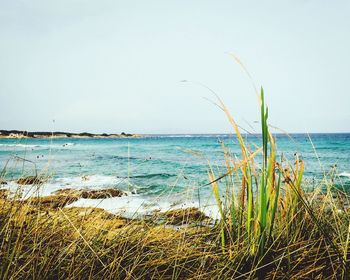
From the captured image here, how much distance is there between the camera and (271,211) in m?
1.40

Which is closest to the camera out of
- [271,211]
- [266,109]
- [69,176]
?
[266,109]

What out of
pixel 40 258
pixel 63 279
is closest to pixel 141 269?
pixel 63 279

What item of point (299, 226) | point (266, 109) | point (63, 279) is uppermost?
point (266, 109)

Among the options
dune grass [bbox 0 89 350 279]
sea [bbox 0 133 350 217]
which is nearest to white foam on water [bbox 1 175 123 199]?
sea [bbox 0 133 350 217]

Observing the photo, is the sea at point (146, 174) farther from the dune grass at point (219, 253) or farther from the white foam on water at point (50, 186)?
the dune grass at point (219, 253)

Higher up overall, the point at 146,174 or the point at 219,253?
the point at 219,253

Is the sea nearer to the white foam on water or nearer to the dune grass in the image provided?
the white foam on water

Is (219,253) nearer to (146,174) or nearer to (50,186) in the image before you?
(50,186)

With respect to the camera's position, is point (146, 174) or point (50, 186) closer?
point (50, 186)

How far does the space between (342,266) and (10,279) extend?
1.43 metres

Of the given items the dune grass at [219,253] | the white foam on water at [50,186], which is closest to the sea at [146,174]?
the white foam on water at [50,186]

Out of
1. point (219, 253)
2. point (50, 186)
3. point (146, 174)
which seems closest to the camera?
point (219, 253)

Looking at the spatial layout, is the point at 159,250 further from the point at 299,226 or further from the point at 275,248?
the point at 299,226

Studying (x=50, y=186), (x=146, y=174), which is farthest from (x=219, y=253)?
(x=146, y=174)
